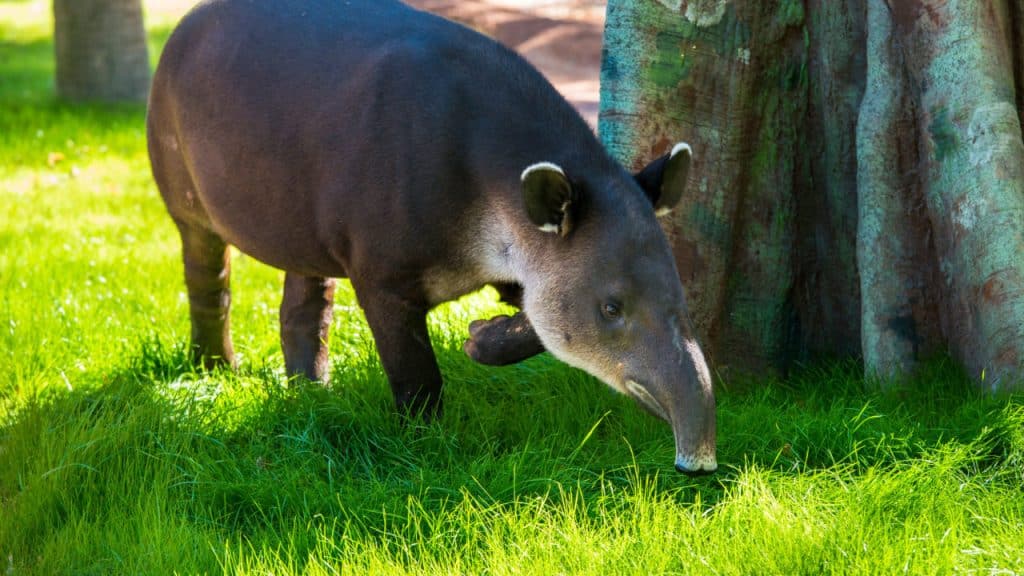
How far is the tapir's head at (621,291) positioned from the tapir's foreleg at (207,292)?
2.29 meters

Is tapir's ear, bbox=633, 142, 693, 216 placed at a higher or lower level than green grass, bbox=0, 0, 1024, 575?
higher

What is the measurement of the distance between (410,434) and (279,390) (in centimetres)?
84

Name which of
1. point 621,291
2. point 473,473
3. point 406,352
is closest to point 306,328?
point 406,352

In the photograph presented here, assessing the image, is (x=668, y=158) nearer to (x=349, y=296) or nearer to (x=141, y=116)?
(x=349, y=296)

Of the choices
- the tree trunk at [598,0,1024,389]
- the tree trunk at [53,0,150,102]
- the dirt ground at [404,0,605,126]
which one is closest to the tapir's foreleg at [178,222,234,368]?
the tree trunk at [598,0,1024,389]

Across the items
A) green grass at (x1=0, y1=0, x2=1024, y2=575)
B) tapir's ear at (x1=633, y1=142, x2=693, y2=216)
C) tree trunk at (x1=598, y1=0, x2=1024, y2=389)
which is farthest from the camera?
tree trunk at (x1=598, y1=0, x2=1024, y2=389)

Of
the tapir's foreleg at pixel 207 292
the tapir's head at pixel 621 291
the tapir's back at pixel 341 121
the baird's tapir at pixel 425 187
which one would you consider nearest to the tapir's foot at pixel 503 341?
the baird's tapir at pixel 425 187

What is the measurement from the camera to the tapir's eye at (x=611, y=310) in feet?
14.2

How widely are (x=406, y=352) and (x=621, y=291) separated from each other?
1.07 m

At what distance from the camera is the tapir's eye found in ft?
14.2

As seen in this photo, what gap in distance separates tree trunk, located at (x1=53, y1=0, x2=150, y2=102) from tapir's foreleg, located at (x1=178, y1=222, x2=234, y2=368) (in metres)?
7.95

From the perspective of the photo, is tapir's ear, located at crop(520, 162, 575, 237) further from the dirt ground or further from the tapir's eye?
the dirt ground

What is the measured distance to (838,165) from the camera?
18.4 feet

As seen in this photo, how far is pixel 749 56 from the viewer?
17.6ft
